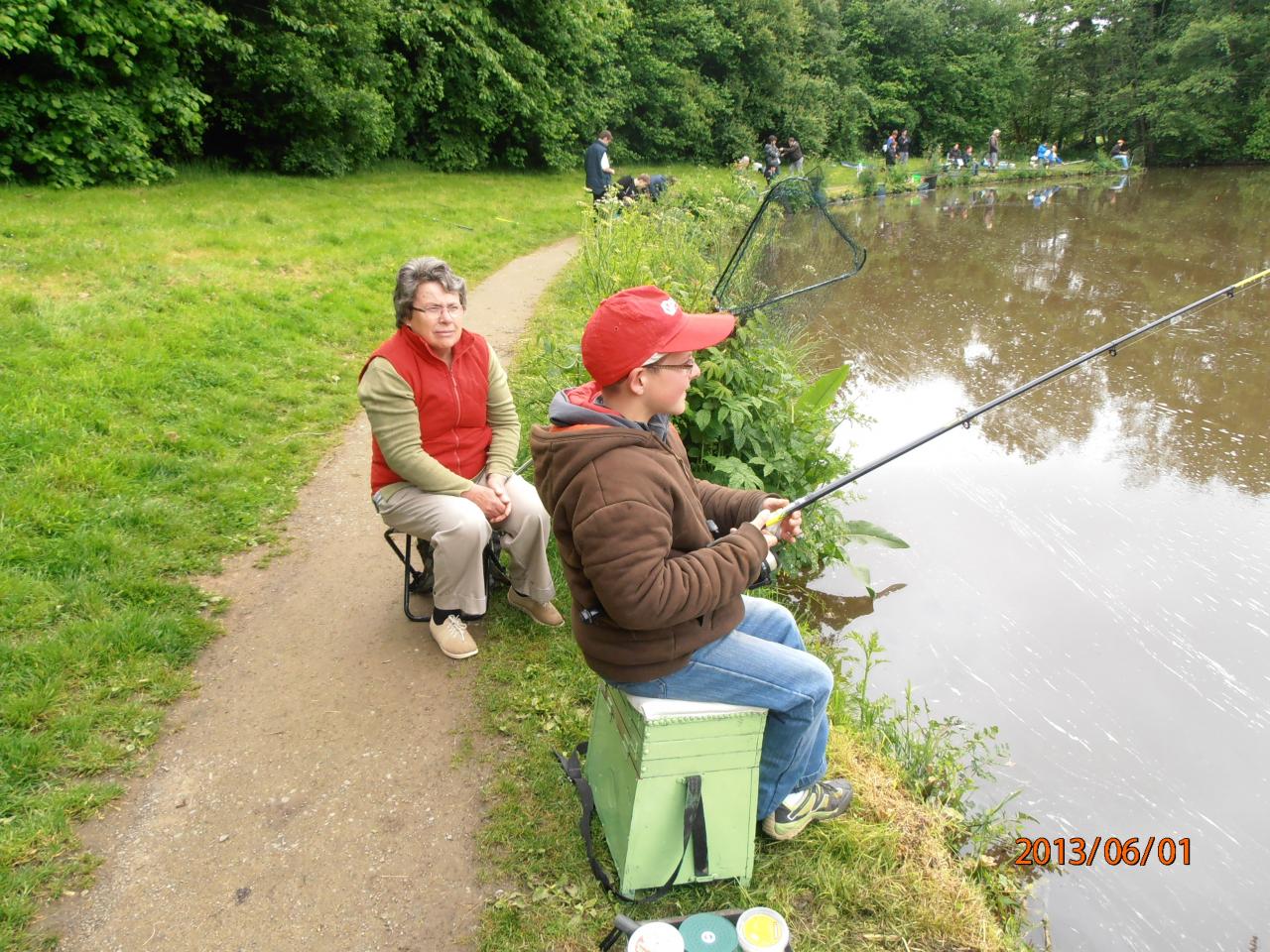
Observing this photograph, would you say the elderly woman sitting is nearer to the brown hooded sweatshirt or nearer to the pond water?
the brown hooded sweatshirt

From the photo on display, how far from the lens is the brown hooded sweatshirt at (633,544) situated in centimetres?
186

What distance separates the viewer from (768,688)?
212 cm

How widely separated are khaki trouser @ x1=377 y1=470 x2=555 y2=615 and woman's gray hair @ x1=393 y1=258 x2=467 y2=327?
71 centimetres

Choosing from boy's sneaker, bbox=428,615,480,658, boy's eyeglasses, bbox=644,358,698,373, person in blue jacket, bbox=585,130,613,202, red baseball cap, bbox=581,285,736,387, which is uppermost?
person in blue jacket, bbox=585,130,613,202

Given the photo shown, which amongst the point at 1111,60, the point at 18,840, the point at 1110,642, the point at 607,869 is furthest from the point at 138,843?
the point at 1111,60

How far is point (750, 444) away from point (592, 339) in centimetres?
239

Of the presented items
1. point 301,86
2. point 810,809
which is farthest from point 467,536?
point 301,86

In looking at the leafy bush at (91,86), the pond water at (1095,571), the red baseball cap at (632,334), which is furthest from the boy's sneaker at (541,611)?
the leafy bush at (91,86)

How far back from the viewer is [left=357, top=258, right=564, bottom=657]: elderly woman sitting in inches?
122

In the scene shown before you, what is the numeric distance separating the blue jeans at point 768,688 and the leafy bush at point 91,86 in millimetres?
10459

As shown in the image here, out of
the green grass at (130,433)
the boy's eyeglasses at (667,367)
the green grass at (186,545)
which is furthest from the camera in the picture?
the green grass at (130,433)

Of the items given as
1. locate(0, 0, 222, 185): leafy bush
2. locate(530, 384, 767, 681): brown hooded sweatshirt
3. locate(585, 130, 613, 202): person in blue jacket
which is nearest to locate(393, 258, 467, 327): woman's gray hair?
locate(530, 384, 767, 681): brown hooded sweatshirt

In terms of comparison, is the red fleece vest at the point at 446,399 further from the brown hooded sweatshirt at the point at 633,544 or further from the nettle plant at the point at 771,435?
the brown hooded sweatshirt at the point at 633,544

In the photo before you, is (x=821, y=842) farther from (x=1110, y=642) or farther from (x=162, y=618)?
(x=162, y=618)
